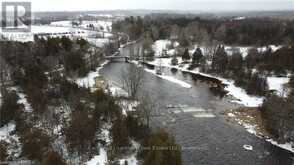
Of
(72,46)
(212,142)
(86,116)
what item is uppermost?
(72,46)

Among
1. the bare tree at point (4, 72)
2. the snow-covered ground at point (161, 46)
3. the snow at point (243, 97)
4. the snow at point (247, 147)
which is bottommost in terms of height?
the snow at point (247, 147)

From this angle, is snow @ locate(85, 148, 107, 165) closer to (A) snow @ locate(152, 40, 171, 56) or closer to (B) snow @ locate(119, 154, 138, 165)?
(B) snow @ locate(119, 154, 138, 165)

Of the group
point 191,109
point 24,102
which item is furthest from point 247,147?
point 24,102

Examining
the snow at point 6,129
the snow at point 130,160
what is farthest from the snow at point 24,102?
the snow at point 130,160

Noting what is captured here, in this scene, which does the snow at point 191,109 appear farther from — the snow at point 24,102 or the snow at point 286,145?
the snow at point 24,102

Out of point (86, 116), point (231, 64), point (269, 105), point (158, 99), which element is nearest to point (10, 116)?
point (86, 116)

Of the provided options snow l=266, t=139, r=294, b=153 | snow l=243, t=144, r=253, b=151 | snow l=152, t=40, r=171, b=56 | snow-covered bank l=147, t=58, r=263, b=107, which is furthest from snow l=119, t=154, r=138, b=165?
snow l=152, t=40, r=171, b=56

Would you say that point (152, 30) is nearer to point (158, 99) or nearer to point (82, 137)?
point (158, 99)

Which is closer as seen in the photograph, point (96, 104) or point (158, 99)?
point (96, 104)
